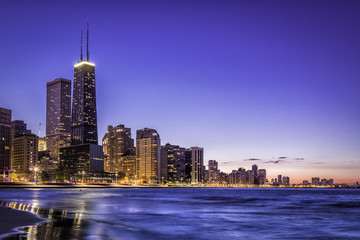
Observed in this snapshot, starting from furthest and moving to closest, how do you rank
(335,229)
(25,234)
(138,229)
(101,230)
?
(335,229) → (138,229) → (101,230) → (25,234)

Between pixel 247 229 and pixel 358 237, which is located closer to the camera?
pixel 358 237

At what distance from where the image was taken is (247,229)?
35.0 m

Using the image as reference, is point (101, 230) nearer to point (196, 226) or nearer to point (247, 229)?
point (196, 226)

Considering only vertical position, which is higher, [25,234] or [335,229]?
[25,234]

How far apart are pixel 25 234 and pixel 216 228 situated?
1697cm

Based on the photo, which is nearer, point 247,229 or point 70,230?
point 70,230

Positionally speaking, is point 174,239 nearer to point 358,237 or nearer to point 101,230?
point 101,230

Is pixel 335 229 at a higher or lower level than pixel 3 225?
lower

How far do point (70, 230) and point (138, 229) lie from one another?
6.31 m

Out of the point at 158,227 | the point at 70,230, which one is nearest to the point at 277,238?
the point at 158,227

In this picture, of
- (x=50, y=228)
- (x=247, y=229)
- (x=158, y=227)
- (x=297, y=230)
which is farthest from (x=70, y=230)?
(x=297, y=230)

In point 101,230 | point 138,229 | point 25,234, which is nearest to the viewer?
point 25,234

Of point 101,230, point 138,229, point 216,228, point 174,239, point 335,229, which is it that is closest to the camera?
point 174,239

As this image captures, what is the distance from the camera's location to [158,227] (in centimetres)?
3419
